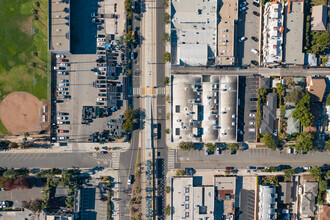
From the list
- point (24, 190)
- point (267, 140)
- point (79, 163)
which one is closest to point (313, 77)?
point (267, 140)

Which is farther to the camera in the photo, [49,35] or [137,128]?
[137,128]

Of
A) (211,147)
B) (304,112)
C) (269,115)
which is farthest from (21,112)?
(304,112)

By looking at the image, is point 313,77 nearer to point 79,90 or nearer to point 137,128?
point 137,128

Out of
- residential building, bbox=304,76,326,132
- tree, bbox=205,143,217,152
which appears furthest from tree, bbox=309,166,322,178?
tree, bbox=205,143,217,152

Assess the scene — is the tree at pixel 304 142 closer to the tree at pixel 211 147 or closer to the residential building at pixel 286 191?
the residential building at pixel 286 191

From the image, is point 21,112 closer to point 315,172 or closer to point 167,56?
point 167,56
